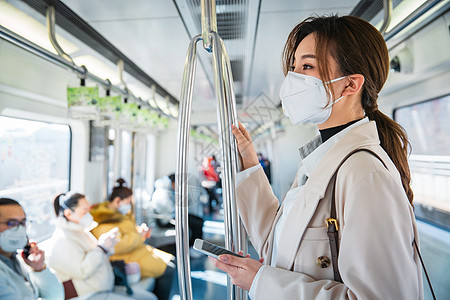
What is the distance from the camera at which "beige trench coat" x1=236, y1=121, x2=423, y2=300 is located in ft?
1.40

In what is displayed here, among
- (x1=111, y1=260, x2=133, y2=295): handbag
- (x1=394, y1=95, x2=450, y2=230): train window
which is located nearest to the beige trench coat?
(x1=394, y1=95, x2=450, y2=230): train window

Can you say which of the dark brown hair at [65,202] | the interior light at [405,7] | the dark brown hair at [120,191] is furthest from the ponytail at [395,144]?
the dark brown hair at [120,191]

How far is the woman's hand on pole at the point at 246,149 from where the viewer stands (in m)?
0.73

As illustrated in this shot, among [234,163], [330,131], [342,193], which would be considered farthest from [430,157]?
[234,163]

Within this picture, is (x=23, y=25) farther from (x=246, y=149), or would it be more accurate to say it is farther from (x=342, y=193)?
(x=342, y=193)

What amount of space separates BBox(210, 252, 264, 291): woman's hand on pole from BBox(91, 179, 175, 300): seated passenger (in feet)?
7.10

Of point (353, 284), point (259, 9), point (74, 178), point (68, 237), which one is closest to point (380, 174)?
point (353, 284)

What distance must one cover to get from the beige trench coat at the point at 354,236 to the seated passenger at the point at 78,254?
74.2 inches

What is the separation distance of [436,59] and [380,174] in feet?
3.95

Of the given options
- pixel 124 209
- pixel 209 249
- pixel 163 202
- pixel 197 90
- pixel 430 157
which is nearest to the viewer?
pixel 209 249

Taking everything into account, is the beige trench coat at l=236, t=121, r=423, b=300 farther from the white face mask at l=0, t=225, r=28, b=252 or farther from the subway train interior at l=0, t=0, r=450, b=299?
the white face mask at l=0, t=225, r=28, b=252

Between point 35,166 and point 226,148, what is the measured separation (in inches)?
67.7

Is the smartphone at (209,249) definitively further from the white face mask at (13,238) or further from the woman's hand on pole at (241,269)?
the white face mask at (13,238)

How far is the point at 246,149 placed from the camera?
2.54 ft
